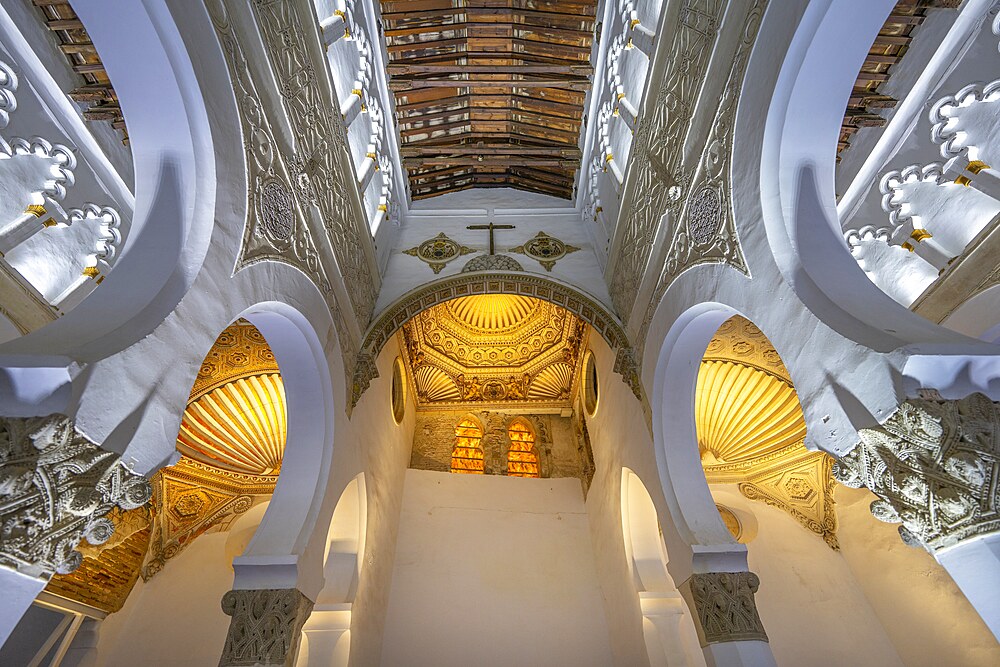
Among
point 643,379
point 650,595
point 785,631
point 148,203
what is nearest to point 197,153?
point 148,203

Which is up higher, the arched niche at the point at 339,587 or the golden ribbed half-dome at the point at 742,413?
the golden ribbed half-dome at the point at 742,413

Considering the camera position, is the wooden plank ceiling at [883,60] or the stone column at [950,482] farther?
the wooden plank ceiling at [883,60]

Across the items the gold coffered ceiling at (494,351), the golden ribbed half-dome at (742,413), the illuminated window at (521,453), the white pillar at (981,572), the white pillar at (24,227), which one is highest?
the gold coffered ceiling at (494,351)

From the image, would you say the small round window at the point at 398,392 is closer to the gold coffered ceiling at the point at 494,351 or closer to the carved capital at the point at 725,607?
the gold coffered ceiling at the point at 494,351

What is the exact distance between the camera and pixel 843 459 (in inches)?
89.6

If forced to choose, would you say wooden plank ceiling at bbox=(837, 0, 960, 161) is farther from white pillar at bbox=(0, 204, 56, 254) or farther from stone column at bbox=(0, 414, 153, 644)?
white pillar at bbox=(0, 204, 56, 254)

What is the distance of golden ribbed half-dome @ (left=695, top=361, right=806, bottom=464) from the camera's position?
22.6ft

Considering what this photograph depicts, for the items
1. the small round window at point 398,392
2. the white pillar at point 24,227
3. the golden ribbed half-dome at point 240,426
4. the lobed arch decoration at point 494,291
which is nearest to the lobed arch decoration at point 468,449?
the small round window at point 398,392

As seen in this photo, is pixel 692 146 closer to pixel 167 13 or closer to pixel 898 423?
pixel 898 423

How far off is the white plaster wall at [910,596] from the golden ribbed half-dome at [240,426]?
7083 millimetres

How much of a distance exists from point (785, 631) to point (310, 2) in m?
8.63

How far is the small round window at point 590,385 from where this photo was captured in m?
8.08

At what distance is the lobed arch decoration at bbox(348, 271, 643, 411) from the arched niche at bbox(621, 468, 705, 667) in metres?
1.51

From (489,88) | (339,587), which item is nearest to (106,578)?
(339,587)
